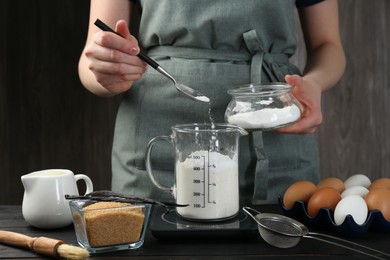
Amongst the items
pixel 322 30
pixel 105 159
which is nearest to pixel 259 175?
pixel 322 30

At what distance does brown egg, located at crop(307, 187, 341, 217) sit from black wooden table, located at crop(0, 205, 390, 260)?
0.07 meters

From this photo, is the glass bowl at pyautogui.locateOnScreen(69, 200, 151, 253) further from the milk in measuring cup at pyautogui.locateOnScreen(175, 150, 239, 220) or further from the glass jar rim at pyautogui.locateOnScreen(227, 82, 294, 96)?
the glass jar rim at pyautogui.locateOnScreen(227, 82, 294, 96)

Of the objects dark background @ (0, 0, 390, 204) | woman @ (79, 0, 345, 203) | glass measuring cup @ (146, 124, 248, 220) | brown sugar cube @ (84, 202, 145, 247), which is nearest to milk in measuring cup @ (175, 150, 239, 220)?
glass measuring cup @ (146, 124, 248, 220)

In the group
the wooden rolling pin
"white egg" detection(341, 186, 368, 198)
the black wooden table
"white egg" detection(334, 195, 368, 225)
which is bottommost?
the black wooden table

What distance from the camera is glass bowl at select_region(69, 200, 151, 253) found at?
2.97 feet

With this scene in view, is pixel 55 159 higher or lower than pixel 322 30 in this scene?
lower

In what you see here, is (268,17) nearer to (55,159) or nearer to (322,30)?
(322,30)

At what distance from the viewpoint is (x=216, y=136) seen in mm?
998

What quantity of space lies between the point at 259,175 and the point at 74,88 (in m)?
1.22

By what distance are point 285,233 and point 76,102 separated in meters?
1.61

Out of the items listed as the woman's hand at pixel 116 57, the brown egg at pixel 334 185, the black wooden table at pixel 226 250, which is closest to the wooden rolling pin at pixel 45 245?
the black wooden table at pixel 226 250

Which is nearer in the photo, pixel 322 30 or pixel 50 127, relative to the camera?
pixel 322 30

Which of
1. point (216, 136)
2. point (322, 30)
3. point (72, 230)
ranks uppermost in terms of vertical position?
point (322, 30)

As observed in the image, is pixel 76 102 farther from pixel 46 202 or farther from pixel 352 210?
pixel 352 210
